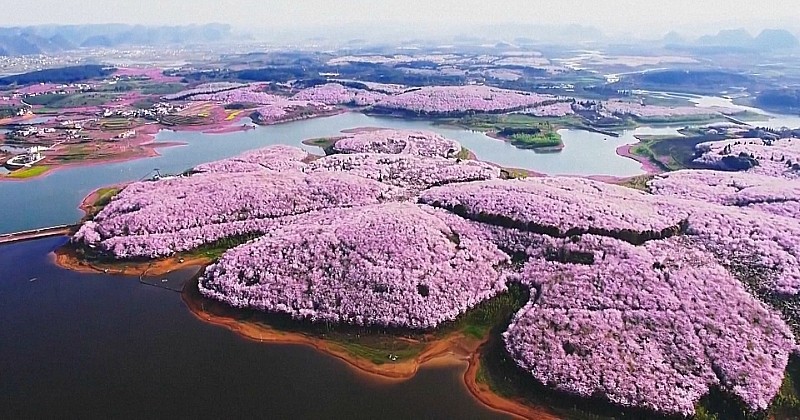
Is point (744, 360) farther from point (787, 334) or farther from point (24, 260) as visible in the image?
point (24, 260)

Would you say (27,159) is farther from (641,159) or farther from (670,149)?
(670,149)

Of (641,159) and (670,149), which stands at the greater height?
(670,149)

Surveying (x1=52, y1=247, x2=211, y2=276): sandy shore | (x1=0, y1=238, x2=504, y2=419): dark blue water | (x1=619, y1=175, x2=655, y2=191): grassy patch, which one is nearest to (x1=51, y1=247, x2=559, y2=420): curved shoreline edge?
(x1=0, y1=238, x2=504, y2=419): dark blue water

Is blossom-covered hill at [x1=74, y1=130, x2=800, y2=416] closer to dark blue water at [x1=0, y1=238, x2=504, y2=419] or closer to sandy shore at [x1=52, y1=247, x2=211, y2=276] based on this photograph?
sandy shore at [x1=52, y1=247, x2=211, y2=276]

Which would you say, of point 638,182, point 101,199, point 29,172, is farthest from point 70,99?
point 638,182

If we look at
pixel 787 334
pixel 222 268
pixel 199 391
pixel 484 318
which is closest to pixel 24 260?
pixel 222 268

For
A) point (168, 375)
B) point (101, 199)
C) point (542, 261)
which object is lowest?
point (168, 375)

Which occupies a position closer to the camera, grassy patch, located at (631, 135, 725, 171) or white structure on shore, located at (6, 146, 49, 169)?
white structure on shore, located at (6, 146, 49, 169)
